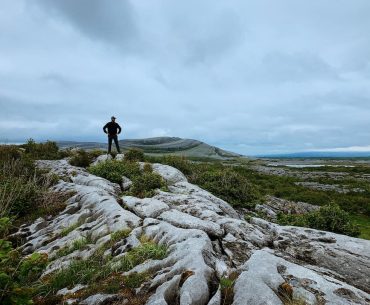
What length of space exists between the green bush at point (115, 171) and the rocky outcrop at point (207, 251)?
16.5 feet

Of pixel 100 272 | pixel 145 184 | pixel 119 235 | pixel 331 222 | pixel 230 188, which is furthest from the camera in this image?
pixel 230 188

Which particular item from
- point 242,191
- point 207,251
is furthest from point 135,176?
point 207,251

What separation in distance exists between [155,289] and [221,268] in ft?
5.59

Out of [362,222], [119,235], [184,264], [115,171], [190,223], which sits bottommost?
[362,222]

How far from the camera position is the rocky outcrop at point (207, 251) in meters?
6.37

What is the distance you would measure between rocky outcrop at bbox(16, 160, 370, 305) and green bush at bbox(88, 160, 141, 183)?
5.02 m

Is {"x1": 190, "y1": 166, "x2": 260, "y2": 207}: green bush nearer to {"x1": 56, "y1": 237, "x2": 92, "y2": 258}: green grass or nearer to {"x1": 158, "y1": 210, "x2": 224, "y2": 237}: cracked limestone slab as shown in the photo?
{"x1": 158, "y1": 210, "x2": 224, "y2": 237}: cracked limestone slab

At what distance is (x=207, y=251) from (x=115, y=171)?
14.2 m

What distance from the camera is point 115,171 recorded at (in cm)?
2120

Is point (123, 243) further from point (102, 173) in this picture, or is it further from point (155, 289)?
point (102, 173)

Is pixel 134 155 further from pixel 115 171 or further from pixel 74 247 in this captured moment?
Result: pixel 74 247

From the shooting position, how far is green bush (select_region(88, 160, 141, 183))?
20.3m

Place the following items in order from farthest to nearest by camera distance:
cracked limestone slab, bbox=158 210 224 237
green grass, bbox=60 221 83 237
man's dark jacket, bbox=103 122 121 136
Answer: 1. man's dark jacket, bbox=103 122 121 136
2. green grass, bbox=60 221 83 237
3. cracked limestone slab, bbox=158 210 224 237

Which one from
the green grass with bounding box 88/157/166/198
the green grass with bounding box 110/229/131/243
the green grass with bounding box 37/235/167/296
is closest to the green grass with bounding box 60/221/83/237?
the green grass with bounding box 110/229/131/243
